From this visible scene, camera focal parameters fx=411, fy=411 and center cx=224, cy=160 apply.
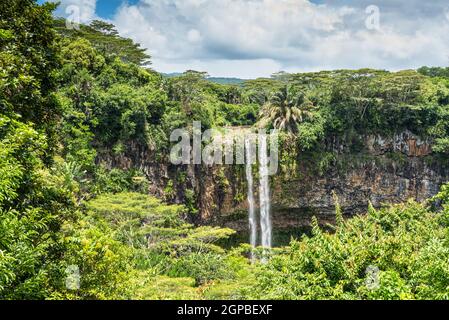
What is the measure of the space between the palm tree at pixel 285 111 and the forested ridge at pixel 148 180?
0.22ft

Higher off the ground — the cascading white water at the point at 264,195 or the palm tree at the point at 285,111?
the palm tree at the point at 285,111

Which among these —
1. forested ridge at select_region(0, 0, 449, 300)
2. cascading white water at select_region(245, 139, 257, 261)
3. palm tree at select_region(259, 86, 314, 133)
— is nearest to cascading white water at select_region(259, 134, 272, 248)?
cascading white water at select_region(245, 139, 257, 261)

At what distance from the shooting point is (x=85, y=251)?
6.36m

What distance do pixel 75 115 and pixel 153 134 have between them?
3.98 metres

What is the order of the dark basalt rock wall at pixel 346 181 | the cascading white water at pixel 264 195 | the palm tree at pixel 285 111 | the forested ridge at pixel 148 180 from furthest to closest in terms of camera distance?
the dark basalt rock wall at pixel 346 181 < the cascading white water at pixel 264 195 < the palm tree at pixel 285 111 < the forested ridge at pixel 148 180

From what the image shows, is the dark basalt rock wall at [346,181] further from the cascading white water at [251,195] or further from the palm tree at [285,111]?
the palm tree at [285,111]

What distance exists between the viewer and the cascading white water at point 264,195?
74.9ft

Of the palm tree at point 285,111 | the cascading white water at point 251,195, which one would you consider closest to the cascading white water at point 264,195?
the cascading white water at point 251,195

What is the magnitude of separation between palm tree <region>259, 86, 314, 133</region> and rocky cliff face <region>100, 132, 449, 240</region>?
232 centimetres

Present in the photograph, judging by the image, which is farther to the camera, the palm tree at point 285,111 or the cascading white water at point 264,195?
the cascading white water at point 264,195

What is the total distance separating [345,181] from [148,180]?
37.2 ft

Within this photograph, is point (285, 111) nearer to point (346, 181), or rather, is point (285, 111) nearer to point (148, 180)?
point (346, 181)
